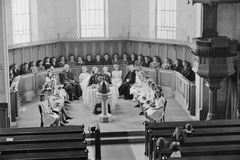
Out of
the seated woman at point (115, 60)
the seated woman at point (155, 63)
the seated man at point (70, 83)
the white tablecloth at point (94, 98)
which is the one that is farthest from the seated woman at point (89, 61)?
the white tablecloth at point (94, 98)

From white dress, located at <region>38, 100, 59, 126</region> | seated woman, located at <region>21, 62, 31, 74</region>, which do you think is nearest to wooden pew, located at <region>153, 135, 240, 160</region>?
white dress, located at <region>38, 100, 59, 126</region>

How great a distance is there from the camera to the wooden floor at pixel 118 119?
49.9 ft

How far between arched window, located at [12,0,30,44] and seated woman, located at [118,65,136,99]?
525 cm

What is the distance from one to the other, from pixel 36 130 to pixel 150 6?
11.4m

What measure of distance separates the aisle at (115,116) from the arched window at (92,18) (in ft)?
17.0

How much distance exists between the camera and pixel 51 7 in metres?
23.7

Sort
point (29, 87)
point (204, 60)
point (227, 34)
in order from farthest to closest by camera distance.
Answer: point (29, 87)
point (227, 34)
point (204, 60)

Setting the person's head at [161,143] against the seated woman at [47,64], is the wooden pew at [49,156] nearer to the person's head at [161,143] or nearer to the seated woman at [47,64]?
the person's head at [161,143]

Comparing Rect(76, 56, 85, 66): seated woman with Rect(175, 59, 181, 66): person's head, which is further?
Rect(76, 56, 85, 66): seated woman

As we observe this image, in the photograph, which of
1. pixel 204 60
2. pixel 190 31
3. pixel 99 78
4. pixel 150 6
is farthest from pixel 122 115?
pixel 150 6

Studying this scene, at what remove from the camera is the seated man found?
2116 centimetres

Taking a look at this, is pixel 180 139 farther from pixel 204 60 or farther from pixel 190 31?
pixel 190 31

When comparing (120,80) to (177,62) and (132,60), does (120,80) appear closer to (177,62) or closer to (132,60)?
(132,60)

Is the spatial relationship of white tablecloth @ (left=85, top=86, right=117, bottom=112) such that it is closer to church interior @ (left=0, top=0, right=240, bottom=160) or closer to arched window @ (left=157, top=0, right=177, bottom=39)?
church interior @ (left=0, top=0, right=240, bottom=160)
